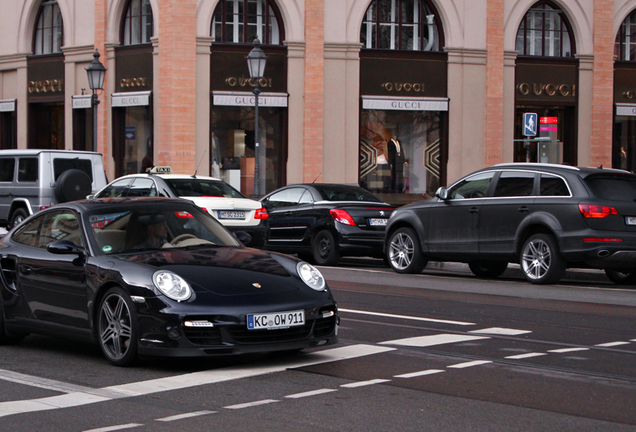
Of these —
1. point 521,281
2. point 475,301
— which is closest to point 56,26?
point 521,281

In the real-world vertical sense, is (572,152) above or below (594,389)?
above

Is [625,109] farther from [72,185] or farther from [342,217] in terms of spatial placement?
[72,185]

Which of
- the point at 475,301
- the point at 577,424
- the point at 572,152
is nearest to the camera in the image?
the point at 577,424

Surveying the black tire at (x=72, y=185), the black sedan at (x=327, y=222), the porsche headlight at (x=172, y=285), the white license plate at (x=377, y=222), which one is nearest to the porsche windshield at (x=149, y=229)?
the porsche headlight at (x=172, y=285)

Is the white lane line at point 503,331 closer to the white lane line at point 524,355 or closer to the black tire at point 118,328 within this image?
the white lane line at point 524,355

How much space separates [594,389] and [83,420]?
3.36 metres

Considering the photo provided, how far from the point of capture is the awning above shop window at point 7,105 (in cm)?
3519

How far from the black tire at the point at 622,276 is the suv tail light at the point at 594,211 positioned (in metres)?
1.65

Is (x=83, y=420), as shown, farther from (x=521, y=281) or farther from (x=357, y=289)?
(x=521, y=281)

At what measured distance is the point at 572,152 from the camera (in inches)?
1262

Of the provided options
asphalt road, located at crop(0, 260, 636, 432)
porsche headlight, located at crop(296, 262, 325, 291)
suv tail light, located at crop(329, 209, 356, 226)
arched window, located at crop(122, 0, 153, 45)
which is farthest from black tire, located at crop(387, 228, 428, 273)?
arched window, located at crop(122, 0, 153, 45)

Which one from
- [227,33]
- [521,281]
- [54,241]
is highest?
[227,33]

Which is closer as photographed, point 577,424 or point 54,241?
point 577,424

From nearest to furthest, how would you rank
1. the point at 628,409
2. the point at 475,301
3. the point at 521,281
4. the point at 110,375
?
the point at 628,409
the point at 110,375
the point at 475,301
the point at 521,281
